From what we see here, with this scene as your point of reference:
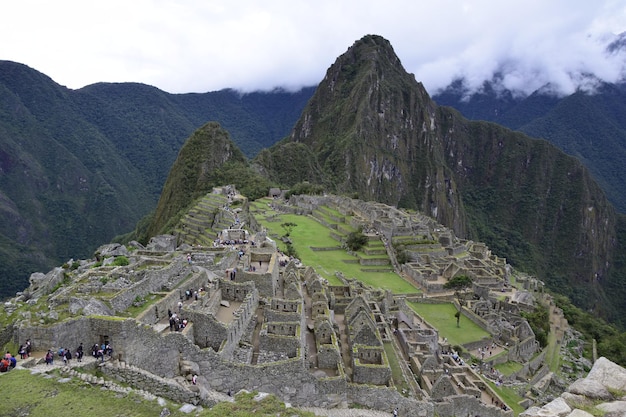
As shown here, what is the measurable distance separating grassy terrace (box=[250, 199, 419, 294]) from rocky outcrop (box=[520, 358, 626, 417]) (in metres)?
30.2

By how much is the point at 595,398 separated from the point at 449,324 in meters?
33.6

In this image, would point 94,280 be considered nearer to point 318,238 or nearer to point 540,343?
point 540,343

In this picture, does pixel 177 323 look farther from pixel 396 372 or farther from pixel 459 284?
pixel 459 284

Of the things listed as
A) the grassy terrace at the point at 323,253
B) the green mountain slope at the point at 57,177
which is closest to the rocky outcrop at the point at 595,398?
the grassy terrace at the point at 323,253

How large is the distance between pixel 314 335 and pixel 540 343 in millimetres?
29339

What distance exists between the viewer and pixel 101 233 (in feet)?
397

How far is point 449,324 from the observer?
38688 mm

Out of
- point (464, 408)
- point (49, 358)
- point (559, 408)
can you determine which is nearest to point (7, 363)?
point (49, 358)

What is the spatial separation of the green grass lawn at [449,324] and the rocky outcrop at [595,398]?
92.3ft

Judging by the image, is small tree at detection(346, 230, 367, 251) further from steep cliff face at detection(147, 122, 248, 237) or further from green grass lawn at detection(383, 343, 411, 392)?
steep cliff face at detection(147, 122, 248, 237)

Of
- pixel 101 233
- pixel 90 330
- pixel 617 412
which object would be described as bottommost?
pixel 101 233

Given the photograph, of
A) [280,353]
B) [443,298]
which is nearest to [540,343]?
[443,298]

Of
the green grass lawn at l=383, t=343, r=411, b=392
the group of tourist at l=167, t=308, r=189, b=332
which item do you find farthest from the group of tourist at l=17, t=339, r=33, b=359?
the green grass lawn at l=383, t=343, r=411, b=392

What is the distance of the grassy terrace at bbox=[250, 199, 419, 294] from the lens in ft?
152
